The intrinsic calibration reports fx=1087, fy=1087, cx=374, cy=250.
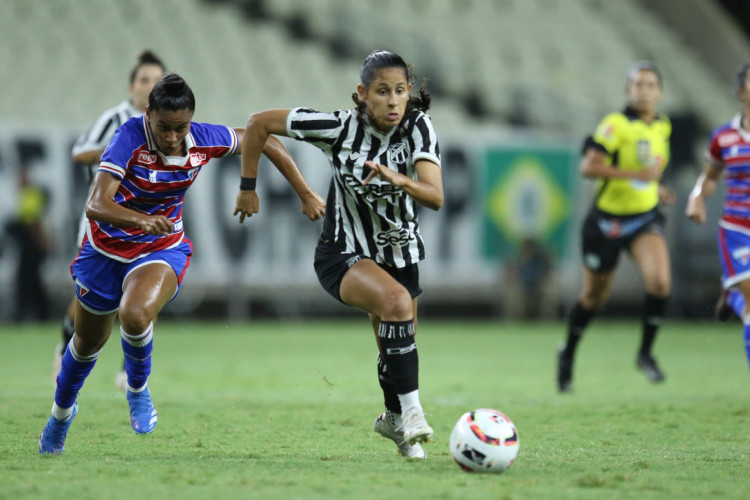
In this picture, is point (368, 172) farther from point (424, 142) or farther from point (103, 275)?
point (103, 275)

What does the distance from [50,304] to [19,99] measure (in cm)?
369

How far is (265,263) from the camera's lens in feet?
53.0

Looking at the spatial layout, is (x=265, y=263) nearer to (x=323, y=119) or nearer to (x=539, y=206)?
(x=539, y=206)

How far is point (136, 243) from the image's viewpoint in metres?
5.47

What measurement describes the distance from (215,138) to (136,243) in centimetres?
68

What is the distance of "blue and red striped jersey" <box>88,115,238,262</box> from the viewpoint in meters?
5.26

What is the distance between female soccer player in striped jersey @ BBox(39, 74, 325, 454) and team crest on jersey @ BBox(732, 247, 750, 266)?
3.03 metres

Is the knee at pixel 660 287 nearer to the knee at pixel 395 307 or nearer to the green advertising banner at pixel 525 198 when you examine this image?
the knee at pixel 395 307

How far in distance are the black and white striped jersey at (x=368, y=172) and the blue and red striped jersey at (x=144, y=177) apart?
550 mm

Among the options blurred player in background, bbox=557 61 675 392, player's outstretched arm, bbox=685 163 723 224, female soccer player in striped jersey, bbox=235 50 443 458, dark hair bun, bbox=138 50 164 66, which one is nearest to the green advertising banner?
blurred player in background, bbox=557 61 675 392

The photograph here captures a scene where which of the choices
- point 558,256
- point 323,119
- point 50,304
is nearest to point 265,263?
point 50,304

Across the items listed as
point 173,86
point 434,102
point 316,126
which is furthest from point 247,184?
point 434,102

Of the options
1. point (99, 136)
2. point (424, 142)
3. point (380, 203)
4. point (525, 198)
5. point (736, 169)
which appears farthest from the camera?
point (525, 198)

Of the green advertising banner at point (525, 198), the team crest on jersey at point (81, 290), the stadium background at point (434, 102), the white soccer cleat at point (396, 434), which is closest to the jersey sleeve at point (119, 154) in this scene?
the team crest on jersey at point (81, 290)
